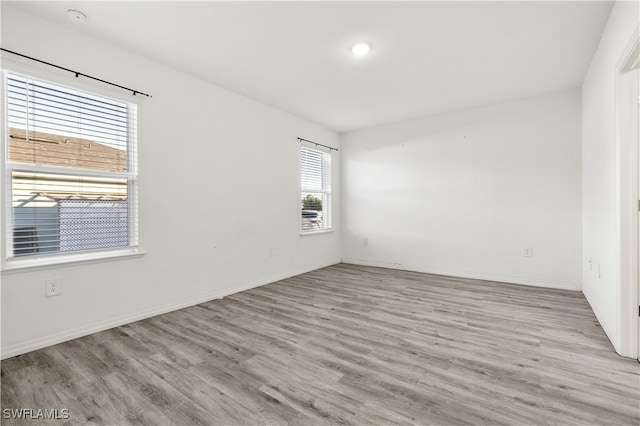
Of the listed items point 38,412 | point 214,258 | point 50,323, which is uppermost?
point 214,258

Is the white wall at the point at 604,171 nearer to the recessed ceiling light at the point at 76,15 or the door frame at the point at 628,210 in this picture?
the door frame at the point at 628,210

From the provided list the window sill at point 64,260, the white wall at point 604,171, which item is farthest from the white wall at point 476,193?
the window sill at point 64,260

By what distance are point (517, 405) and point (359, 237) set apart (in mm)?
4074

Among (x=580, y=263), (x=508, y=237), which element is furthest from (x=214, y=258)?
(x=580, y=263)

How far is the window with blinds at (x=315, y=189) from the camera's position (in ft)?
16.4

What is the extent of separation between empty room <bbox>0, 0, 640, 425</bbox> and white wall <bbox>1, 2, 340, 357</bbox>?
20 mm

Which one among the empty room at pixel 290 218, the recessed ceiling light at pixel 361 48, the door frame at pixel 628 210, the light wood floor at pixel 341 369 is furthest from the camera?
the recessed ceiling light at pixel 361 48

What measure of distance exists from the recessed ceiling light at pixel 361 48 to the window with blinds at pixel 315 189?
2236 millimetres

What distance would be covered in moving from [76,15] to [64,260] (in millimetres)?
1933

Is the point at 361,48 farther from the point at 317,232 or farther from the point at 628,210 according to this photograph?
the point at 317,232

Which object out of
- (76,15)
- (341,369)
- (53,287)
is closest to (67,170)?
(53,287)

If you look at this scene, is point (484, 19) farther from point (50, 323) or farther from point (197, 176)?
point (50, 323)

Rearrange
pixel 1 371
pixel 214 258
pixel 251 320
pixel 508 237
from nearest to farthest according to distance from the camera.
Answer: pixel 1 371, pixel 251 320, pixel 214 258, pixel 508 237

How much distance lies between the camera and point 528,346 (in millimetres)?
2199
